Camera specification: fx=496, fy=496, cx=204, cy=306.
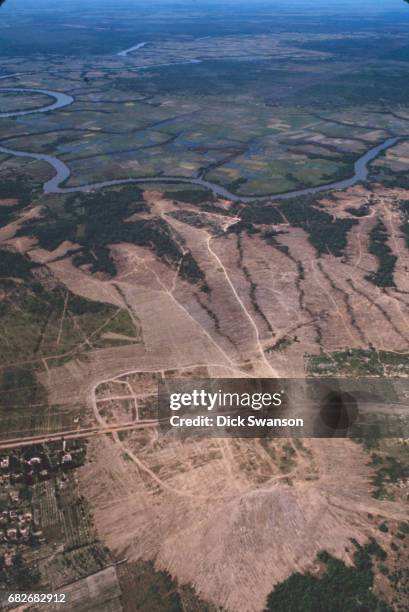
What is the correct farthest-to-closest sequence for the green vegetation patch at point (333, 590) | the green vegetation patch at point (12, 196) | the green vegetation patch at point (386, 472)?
the green vegetation patch at point (12, 196), the green vegetation patch at point (386, 472), the green vegetation patch at point (333, 590)

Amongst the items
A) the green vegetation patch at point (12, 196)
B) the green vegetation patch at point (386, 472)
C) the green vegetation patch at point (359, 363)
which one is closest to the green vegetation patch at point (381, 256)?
the green vegetation patch at point (359, 363)

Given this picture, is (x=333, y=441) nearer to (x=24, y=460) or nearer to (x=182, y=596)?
(x=182, y=596)

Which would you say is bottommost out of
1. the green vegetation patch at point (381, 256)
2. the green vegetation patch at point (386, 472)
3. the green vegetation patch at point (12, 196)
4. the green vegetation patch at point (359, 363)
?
the green vegetation patch at point (386, 472)

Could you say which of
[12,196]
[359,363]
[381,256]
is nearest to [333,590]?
[359,363]

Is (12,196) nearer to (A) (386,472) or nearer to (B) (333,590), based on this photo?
(A) (386,472)

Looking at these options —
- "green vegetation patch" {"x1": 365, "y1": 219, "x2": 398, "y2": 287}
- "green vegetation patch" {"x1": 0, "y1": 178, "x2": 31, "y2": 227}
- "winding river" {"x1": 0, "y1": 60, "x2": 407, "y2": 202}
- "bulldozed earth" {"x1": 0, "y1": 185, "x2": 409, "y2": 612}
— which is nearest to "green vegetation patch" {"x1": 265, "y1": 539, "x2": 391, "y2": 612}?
"bulldozed earth" {"x1": 0, "y1": 185, "x2": 409, "y2": 612}

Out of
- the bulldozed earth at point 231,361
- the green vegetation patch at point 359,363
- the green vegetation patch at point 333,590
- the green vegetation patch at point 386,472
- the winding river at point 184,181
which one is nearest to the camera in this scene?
the green vegetation patch at point 333,590

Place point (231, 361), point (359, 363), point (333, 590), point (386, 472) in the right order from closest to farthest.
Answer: point (333, 590) → point (386, 472) → point (359, 363) → point (231, 361)

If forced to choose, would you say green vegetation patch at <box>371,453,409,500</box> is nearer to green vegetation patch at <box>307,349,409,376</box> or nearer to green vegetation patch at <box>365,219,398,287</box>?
green vegetation patch at <box>307,349,409,376</box>

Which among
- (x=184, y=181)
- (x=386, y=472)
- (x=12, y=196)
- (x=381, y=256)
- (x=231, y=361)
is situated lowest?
(x=386, y=472)

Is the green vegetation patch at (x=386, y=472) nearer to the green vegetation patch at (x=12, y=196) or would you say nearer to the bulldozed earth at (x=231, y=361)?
the bulldozed earth at (x=231, y=361)

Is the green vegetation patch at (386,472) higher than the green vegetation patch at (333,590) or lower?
higher

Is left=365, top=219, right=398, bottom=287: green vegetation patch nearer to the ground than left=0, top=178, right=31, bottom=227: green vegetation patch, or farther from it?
nearer to the ground
